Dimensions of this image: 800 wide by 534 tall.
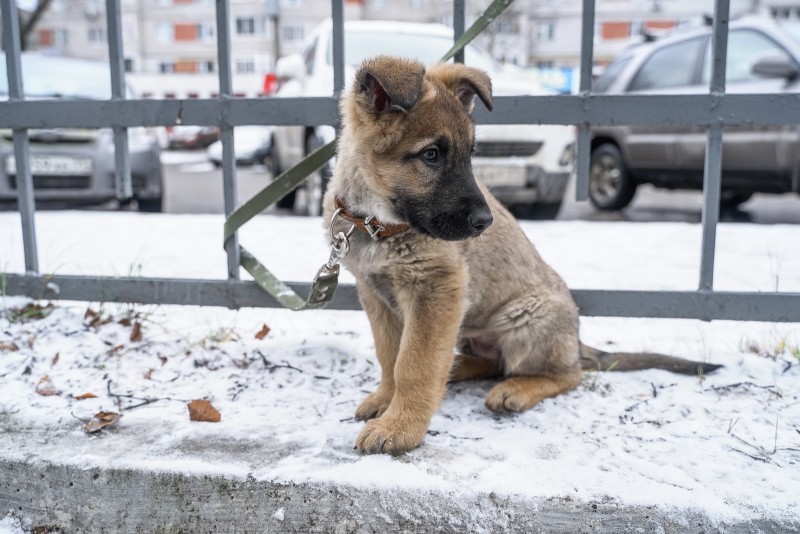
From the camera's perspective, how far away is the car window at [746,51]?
8.08 m

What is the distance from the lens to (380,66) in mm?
2480

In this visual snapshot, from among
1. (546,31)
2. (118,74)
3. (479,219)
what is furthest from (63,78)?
(546,31)

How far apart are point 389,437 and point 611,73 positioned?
346 inches

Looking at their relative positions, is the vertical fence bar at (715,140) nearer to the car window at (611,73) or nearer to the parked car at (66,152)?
the car window at (611,73)

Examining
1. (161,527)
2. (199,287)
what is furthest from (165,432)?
(199,287)

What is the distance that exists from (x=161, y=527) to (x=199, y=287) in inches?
56.5

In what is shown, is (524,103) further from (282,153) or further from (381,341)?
(282,153)

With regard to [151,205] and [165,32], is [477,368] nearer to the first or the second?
[151,205]

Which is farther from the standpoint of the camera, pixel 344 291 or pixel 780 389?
pixel 344 291

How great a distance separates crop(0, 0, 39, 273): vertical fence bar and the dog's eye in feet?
6.88

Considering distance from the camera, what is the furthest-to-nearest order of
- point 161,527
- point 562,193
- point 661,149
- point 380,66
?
1. point 661,149
2. point 562,193
3. point 380,66
4. point 161,527

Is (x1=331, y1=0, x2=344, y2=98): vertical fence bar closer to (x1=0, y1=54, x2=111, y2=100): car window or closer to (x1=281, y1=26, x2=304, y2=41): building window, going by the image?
(x1=0, y1=54, x2=111, y2=100): car window

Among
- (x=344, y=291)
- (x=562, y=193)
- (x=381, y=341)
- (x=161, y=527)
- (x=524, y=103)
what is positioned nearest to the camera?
(x=161, y=527)

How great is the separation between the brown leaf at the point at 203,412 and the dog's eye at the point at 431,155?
4.01ft
